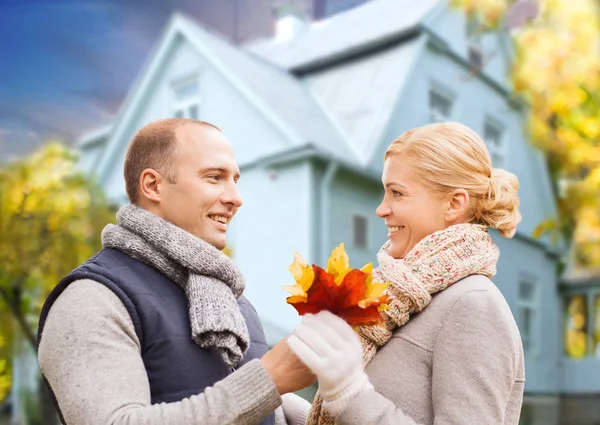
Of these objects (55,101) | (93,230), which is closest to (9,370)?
(93,230)

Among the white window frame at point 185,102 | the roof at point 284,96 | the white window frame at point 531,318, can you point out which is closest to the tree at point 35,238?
the white window frame at point 185,102

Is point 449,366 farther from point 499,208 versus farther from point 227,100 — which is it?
point 227,100

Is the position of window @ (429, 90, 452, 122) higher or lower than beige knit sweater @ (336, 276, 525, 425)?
higher

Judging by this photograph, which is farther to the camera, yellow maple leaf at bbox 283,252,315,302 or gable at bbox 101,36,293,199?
gable at bbox 101,36,293,199

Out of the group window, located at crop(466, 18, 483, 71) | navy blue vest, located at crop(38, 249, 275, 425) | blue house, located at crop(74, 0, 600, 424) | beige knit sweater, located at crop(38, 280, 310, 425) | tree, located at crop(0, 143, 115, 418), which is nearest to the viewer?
beige knit sweater, located at crop(38, 280, 310, 425)

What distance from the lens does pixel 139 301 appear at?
1.37 metres

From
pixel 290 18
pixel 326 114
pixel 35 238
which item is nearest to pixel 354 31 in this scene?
pixel 290 18

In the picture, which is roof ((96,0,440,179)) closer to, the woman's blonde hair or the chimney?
the chimney

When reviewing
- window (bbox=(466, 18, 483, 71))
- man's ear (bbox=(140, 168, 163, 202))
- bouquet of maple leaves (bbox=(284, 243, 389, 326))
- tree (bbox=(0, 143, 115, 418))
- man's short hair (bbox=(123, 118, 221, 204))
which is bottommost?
tree (bbox=(0, 143, 115, 418))

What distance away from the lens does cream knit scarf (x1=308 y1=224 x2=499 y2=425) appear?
137 centimetres

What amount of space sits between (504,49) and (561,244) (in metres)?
2.03

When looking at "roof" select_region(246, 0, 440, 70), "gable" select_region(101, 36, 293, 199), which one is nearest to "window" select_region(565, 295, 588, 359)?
"roof" select_region(246, 0, 440, 70)

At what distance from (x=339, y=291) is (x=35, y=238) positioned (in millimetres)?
4827

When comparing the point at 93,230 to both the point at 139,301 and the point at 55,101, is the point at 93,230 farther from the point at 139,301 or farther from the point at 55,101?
the point at 139,301
